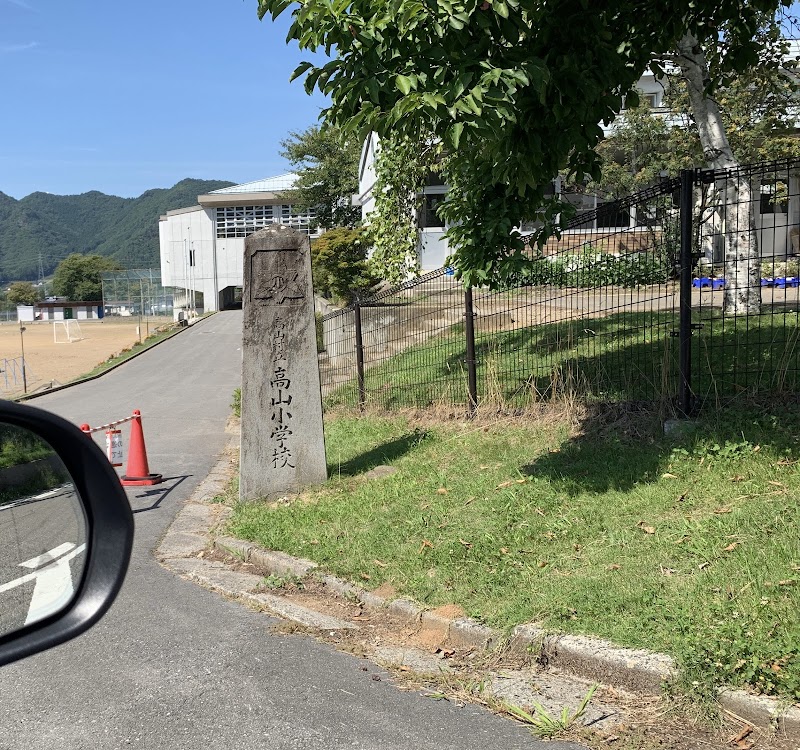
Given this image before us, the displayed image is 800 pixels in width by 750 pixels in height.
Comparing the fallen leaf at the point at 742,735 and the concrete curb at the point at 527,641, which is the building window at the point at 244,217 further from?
the fallen leaf at the point at 742,735

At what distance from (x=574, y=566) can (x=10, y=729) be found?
330 cm

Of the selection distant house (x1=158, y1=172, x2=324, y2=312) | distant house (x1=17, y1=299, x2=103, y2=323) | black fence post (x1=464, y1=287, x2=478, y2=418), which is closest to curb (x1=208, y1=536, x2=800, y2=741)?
black fence post (x1=464, y1=287, x2=478, y2=418)

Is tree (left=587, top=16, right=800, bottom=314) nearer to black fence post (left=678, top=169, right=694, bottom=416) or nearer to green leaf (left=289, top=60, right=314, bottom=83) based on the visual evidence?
black fence post (left=678, top=169, right=694, bottom=416)

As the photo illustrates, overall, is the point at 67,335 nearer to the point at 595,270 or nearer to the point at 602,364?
the point at 595,270

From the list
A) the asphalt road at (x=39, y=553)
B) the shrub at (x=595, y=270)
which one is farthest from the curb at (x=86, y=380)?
the asphalt road at (x=39, y=553)

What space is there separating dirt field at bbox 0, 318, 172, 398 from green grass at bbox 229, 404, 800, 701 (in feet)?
60.8

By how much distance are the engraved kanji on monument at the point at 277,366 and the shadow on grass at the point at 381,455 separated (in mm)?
636

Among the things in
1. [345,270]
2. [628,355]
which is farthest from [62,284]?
[628,355]

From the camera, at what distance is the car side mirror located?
196cm

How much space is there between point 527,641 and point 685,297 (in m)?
3.81

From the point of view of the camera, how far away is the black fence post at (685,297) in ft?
22.7

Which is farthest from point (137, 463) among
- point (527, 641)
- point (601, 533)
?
point (527, 641)

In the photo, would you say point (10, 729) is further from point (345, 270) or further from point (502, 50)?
point (345, 270)

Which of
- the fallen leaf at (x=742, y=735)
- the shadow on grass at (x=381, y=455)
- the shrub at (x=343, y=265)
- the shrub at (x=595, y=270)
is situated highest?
the shrub at (x=343, y=265)
